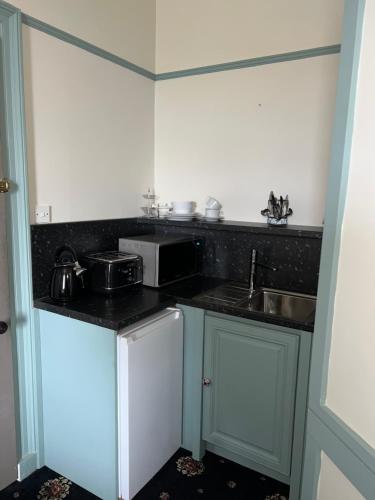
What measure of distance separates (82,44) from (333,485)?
2254mm

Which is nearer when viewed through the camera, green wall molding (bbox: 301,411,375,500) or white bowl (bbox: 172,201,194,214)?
green wall molding (bbox: 301,411,375,500)

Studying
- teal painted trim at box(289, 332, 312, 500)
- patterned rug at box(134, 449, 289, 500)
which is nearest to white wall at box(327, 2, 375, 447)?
teal painted trim at box(289, 332, 312, 500)

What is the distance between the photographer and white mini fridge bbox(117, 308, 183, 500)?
1.61 m

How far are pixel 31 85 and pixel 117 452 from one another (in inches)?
70.9

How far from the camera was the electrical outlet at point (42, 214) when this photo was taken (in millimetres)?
1803

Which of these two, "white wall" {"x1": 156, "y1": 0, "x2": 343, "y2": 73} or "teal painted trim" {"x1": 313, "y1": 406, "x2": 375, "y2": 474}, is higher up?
"white wall" {"x1": 156, "y1": 0, "x2": 343, "y2": 73}

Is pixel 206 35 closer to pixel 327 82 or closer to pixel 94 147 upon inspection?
pixel 327 82

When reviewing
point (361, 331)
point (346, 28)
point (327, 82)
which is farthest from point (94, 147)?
point (361, 331)

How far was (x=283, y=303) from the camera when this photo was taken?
2184 millimetres

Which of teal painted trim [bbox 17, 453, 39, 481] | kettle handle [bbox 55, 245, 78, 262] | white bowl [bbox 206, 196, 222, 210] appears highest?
white bowl [bbox 206, 196, 222, 210]

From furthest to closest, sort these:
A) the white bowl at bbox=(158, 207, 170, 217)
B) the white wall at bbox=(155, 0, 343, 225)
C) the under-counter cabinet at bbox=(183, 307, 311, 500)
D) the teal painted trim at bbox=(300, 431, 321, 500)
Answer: the white bowl at bbox=(158, 207, 170, 217), the white wall at bbox=(155, 0, 343, 225), the under-counter cabinet at bbox=(183, 307, 311, 500), the teal painted trim at bbox=(300, 431, 321, 500)

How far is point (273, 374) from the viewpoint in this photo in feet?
5.75

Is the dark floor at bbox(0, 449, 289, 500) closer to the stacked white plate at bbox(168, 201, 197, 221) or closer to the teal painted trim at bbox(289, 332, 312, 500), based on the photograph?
the teal painted trim at bbox(289, 332, 312, 500)

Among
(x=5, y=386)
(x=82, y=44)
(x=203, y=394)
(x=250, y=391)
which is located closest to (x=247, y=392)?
(x=250, y=391)
